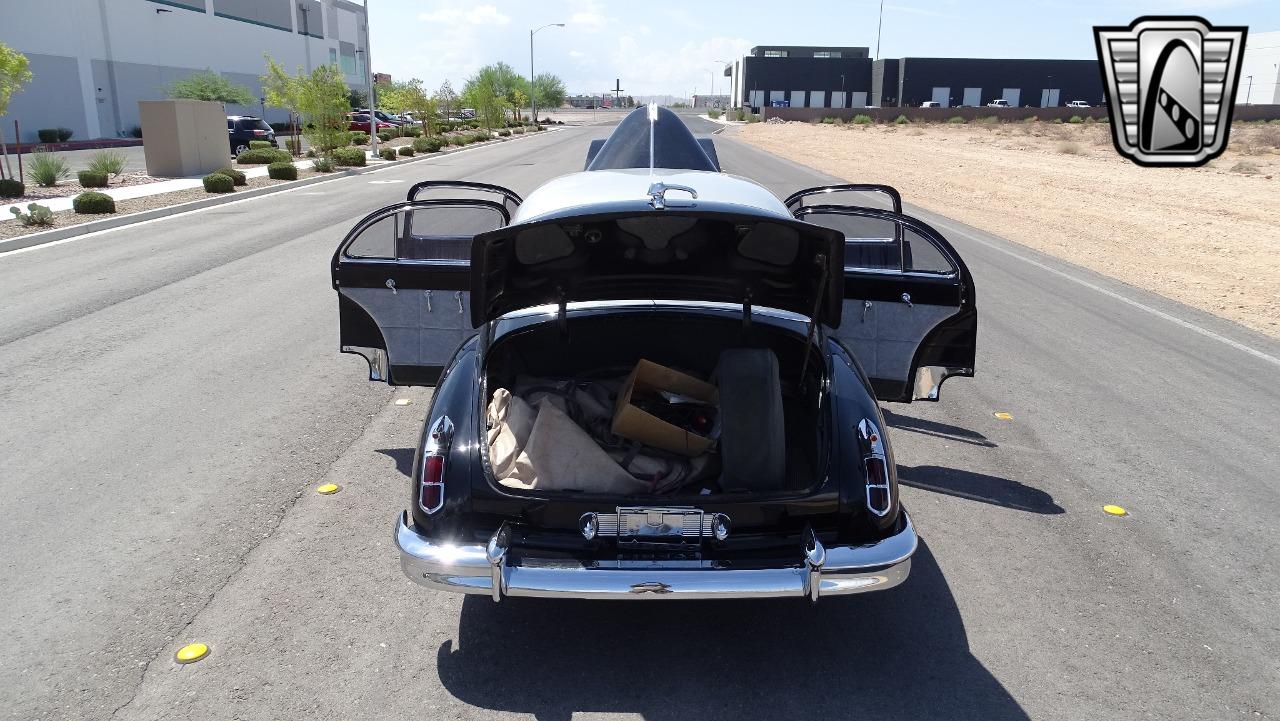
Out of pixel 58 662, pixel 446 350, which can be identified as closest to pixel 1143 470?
pixel 446 350

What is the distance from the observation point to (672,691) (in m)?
3.29

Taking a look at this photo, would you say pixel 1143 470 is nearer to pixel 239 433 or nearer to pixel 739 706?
pixel 739 706

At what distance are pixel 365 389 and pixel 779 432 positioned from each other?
3.91 meters

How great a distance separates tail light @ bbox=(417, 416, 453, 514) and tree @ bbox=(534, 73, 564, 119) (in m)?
122

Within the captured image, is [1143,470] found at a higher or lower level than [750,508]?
lower

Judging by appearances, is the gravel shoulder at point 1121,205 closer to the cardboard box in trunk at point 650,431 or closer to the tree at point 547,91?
the cardboard box in trunk at point 650,431

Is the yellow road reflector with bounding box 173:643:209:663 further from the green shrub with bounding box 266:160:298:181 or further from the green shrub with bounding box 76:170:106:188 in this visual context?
the green shrub with bounding box 266:160:298:181

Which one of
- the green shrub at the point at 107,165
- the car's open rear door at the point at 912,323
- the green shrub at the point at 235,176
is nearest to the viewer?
the car's open rear door at the point at 912,323

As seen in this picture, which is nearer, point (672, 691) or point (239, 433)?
point (672, 691)

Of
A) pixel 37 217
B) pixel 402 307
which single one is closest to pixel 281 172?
pixel 37 217

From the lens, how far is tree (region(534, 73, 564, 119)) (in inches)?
4892

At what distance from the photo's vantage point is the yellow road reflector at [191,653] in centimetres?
339

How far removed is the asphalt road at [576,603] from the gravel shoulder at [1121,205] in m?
4.71

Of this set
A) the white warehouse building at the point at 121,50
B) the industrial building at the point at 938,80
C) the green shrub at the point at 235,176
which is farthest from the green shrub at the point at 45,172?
the industrial building at the point at 938,80
